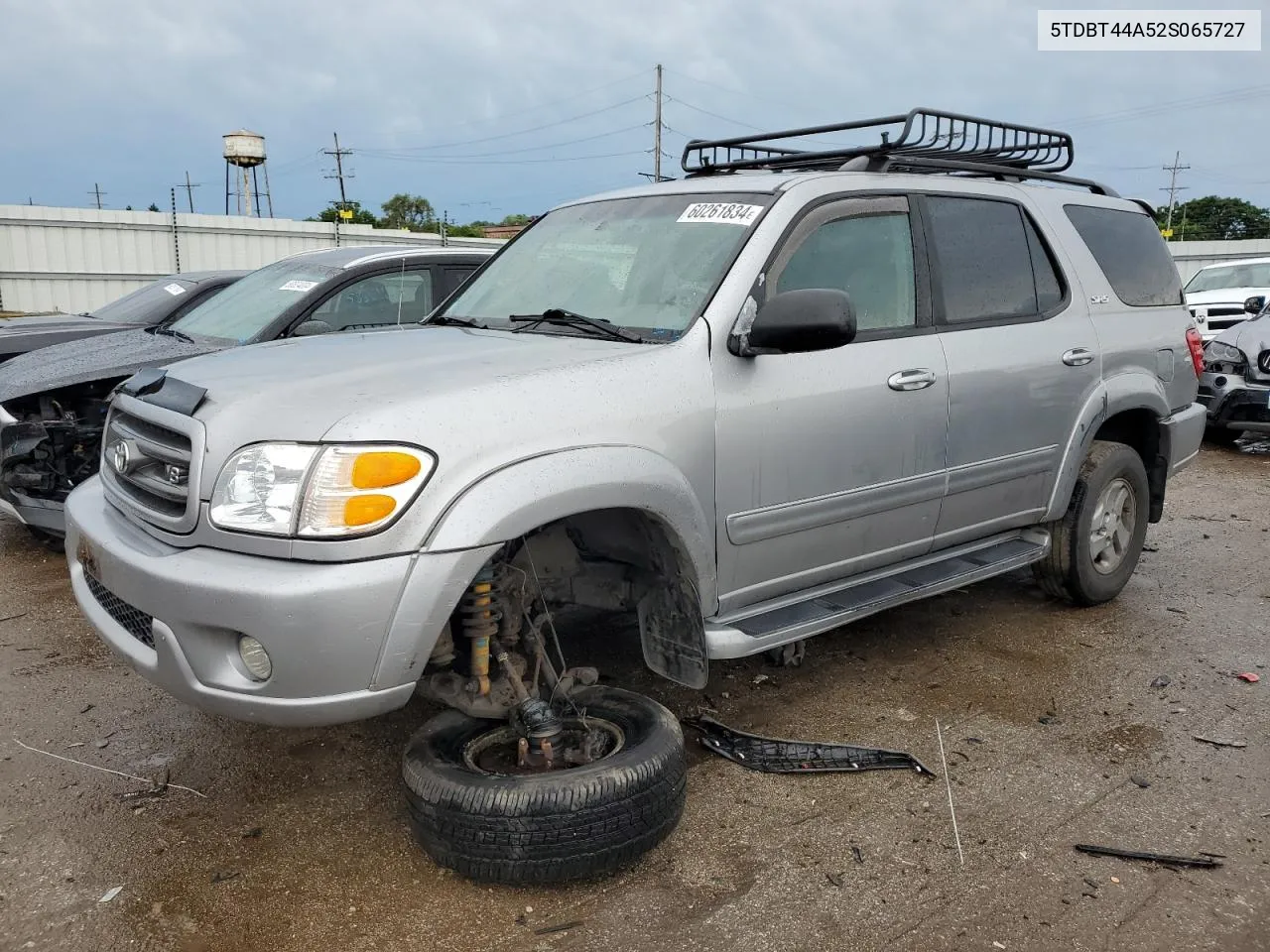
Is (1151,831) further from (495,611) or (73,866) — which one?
(73,866)

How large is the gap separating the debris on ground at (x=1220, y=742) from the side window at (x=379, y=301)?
15.9 feet

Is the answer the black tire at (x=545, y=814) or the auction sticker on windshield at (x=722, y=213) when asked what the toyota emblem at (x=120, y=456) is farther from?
the auction sticker on windshield at (x=722, y=213)

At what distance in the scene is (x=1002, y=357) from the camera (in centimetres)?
398

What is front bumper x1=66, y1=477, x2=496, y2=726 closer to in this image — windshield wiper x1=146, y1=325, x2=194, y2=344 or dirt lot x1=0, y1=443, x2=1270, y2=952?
dirt lot x1=0, y1=443, x2=1270, y2=952

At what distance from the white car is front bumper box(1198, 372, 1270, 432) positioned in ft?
12.2

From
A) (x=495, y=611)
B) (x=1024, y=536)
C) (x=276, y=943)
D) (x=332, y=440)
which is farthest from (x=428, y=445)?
(x=1024, y=536)

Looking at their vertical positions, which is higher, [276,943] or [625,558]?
[625,558]

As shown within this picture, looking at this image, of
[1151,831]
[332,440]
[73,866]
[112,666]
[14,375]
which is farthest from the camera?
[14,375]

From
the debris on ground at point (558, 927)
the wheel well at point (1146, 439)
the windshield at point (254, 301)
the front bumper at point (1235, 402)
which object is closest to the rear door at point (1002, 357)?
the wheel well at point (1146, 439)

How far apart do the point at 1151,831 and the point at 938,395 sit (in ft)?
5.19

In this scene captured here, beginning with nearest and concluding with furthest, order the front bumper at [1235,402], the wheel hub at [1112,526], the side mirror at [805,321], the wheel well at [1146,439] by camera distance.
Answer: the side mirror at [805,321] < the wheel hub at [1112,526] < the wheel well at [1146,439] < the front bumper at [1235,402]

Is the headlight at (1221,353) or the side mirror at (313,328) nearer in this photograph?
the side mirror at (313,328)

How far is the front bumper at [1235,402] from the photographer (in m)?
9.08

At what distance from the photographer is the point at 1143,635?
4.64m
